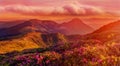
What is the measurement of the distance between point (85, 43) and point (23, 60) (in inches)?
600

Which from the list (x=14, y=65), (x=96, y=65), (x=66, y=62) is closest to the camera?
(x=96, y=65)

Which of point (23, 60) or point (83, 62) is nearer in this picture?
point (83, 62)

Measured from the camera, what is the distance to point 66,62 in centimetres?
4544

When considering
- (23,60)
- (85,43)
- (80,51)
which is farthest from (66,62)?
(85,43)

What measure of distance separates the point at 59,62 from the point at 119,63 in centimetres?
864

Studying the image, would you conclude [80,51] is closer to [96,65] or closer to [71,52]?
[71,52]

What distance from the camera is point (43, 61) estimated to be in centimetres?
4622

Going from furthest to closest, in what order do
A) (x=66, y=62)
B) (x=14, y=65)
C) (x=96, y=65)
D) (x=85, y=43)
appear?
(x=85, y=43)
(x=14, y=65)
(x=66, y=62)
(x=96, y=65)

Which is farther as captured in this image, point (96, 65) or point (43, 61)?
point (43, 61)

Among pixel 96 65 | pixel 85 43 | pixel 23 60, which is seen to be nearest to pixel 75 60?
pixel 96 65

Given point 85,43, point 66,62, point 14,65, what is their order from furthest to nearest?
point 85,43 < point 14,65 < point 66,62

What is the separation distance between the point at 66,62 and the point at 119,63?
25.0ft

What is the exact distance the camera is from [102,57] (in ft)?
152

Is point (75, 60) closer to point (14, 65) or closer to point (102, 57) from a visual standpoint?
point (102, 57)
